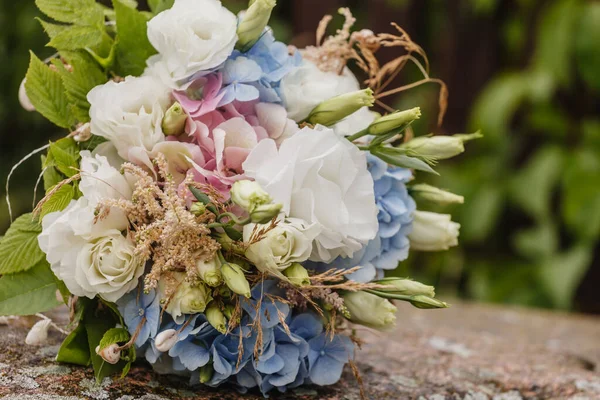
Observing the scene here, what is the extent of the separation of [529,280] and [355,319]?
1382mm

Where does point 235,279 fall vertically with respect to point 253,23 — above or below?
below

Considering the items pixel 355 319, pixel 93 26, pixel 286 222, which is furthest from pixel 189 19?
pixel 355 319

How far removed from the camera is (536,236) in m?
1.92

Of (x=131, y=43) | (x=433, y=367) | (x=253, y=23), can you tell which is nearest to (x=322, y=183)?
(x=253, y=23)

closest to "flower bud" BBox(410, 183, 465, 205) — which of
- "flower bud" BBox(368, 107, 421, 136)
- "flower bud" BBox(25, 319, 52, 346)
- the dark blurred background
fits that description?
"flower bud" BBox(368, 107, 421, 136)

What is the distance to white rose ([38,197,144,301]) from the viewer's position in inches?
24.7

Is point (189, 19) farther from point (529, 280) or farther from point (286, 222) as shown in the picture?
point (529, 280)

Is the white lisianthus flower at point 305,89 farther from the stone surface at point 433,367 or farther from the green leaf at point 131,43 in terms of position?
the stone surface at point 433,367

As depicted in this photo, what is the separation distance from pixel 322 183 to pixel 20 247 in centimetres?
33

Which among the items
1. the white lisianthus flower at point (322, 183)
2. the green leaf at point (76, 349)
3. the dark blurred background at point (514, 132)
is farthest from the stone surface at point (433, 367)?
the dark blurred background at point (514, 132)

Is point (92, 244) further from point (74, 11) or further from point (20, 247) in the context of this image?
point (74, 11)

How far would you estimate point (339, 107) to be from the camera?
2.30 ft

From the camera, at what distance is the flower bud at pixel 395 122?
26.9 inches

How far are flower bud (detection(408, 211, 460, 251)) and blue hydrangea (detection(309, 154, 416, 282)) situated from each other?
22mm
